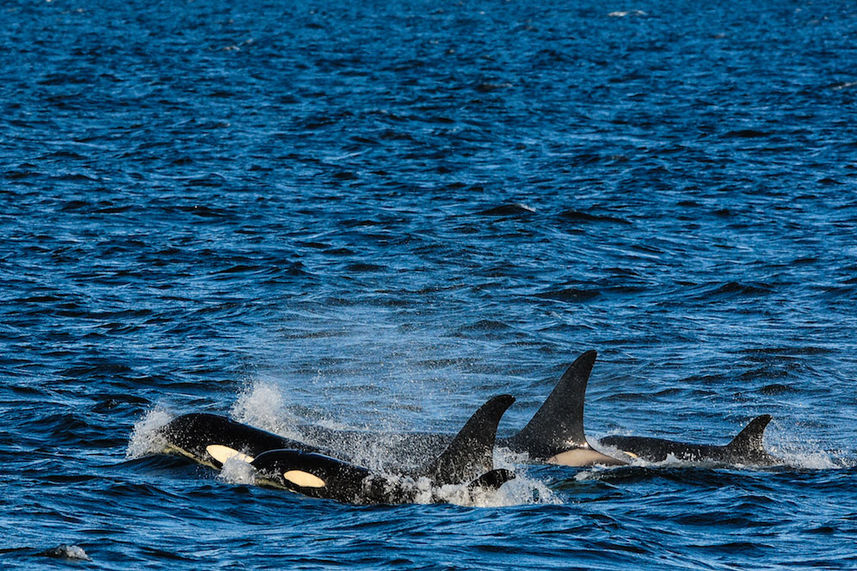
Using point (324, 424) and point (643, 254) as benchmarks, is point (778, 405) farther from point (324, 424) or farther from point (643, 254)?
point (643, 254)

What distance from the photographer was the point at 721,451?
15.0 meters

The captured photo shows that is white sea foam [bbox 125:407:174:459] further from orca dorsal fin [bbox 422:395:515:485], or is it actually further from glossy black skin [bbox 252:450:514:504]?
orca dorsal fin [bbox 422:395:515:485]

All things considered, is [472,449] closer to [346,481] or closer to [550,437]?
[346,481]

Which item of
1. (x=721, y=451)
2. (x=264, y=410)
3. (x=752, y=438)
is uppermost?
(x=752, y=438)

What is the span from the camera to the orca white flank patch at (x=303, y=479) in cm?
1284

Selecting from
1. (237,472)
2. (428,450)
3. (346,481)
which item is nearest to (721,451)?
Answer: (428,450)

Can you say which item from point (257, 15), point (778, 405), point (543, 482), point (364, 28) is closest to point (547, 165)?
point (778, 405)

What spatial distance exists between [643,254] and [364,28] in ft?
175

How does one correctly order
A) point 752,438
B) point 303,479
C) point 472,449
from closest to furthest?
point 472,449 → point 303,479 → point 752,438

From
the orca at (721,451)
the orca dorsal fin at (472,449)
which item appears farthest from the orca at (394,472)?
the orca at (721,451)

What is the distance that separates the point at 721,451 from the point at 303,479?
5006 millimetres

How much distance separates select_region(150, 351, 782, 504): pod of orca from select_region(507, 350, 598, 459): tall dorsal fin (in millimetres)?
11

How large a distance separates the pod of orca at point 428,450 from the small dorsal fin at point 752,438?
1 cm

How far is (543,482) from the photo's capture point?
13891mm
